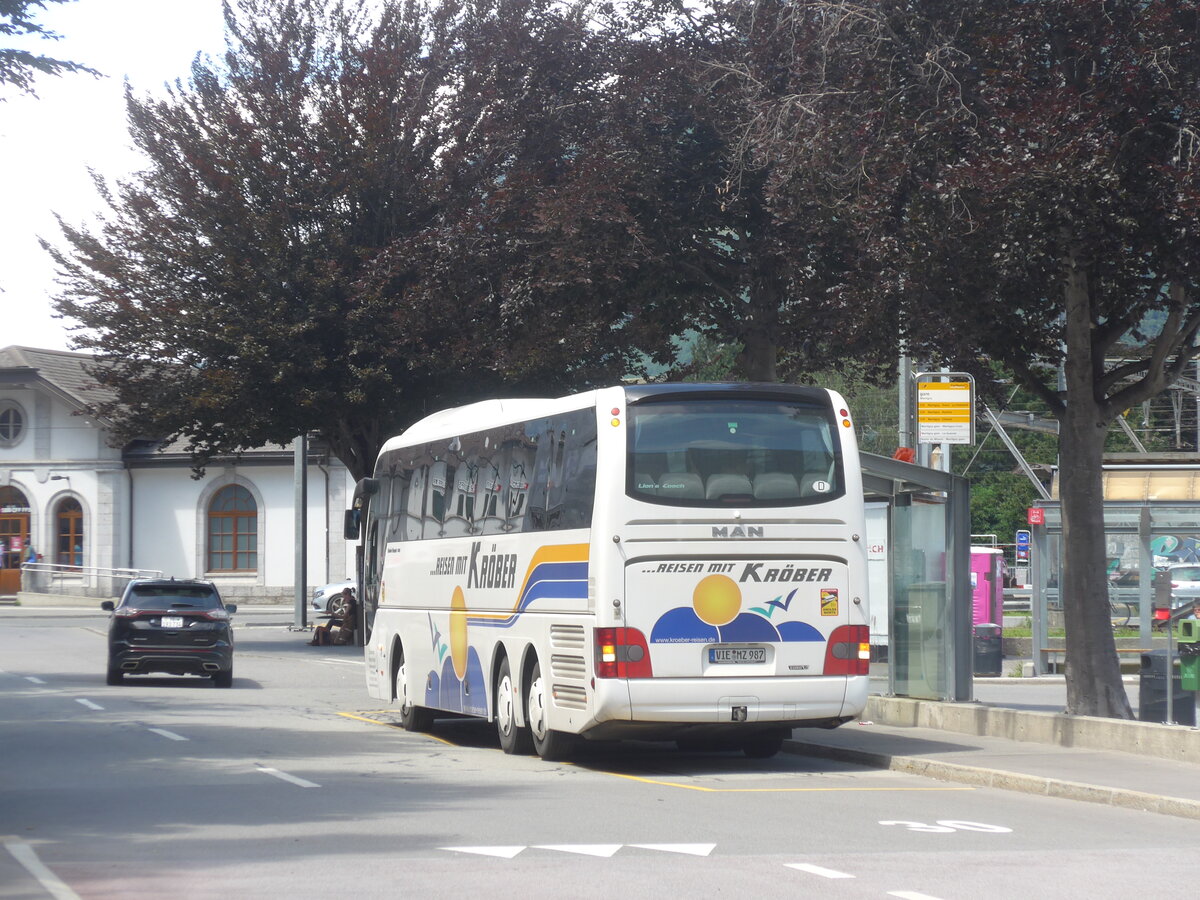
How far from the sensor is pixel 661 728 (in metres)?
14.0

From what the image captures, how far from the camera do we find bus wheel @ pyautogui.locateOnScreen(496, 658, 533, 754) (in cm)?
1580

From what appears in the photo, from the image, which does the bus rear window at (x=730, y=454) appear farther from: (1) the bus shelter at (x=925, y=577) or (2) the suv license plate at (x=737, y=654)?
(1) the bus shelter at (x=925, y=577)

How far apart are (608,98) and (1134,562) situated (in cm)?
1376

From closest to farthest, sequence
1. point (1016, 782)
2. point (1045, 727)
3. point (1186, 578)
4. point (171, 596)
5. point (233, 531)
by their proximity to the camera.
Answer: point (1016, 782) < point (1045, 727) < point (171, 596) < point (1186, 578) < point (233, 531)

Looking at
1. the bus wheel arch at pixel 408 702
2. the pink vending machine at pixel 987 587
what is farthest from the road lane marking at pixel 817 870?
the pink vending machine at pixel 987 587

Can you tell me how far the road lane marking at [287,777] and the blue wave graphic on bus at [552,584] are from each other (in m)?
2.79

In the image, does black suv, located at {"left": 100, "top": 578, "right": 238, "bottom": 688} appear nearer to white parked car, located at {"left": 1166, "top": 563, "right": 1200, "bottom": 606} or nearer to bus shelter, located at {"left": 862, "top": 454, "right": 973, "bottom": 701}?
bus shelter, located at {"left": 862, "top": 454, "right": 973, "bottom": 701}

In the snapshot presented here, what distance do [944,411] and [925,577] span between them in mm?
2054

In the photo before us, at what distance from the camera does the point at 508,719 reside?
16.0m

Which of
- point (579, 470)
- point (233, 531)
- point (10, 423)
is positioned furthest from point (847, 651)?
point (10, 423)

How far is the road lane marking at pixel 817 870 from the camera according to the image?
8586 millimetres

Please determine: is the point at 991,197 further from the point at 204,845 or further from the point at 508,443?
the point at 204,845

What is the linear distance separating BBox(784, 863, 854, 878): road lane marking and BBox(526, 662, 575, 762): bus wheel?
20.1 ft

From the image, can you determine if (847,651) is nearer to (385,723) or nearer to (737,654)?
(737,654)
